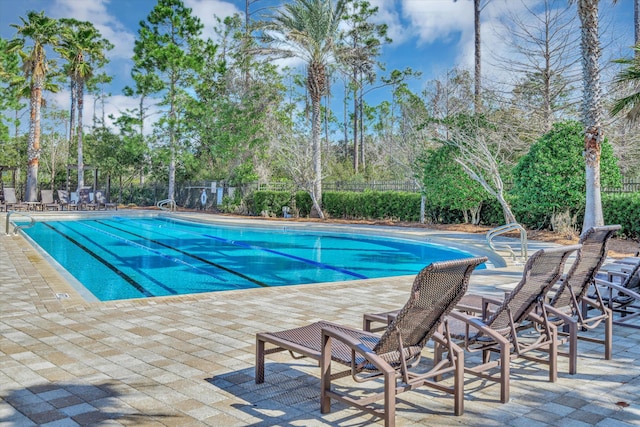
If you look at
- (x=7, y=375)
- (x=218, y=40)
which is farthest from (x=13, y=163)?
(x=7, y=375)

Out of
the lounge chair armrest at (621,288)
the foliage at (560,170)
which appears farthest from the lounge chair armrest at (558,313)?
the foliage at (560,170)

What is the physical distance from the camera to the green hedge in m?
13.3

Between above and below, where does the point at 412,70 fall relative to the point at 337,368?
above

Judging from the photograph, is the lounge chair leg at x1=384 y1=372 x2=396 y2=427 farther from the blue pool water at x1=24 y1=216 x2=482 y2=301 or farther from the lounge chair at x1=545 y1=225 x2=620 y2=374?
the blue pool water at x1=24 y1=216 x2=482 y2=301

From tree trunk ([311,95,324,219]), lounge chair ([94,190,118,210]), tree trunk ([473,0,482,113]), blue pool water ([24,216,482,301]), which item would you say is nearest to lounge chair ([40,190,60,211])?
lounge chair ([94,190,118,210])

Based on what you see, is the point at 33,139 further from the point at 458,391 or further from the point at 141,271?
the point at 458,391

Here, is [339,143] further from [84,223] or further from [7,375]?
[7,375]

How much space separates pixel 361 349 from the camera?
2.66 m

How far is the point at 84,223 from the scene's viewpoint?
20.7 m

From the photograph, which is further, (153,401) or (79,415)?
(153,401)

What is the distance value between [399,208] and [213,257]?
9.47m

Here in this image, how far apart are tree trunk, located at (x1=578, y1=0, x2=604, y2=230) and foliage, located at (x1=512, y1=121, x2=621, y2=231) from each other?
1830mm

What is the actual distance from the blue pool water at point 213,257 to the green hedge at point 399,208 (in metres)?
3.72

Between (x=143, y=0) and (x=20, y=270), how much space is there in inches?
1136
